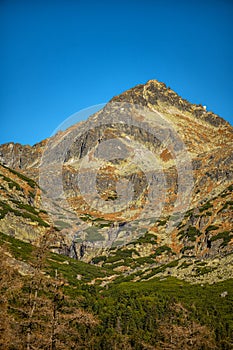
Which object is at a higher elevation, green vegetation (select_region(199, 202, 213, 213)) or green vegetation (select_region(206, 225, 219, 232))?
green vegetation (select_region(199, 202, 213, 213))

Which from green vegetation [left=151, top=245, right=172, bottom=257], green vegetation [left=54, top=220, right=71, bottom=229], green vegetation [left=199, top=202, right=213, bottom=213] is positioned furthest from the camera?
green vegetation [left=54, top=220, right=71, bottom=229]

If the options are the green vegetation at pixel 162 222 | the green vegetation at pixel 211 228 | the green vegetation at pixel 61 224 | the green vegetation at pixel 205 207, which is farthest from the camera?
the green vegetation at pixel 162 222

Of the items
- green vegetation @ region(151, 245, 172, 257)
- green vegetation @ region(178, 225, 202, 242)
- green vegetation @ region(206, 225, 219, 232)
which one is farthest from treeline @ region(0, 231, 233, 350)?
green vegetation @ region(178, 225, 202, 242)

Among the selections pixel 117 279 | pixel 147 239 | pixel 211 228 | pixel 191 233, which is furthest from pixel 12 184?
pixel 211 228

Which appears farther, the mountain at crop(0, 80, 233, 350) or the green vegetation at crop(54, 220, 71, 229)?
the green vegetation at crop(54, 220, 71, 229)

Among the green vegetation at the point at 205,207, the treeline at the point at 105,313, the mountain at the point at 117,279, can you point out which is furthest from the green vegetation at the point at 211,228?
the treeline at the point at 105,313

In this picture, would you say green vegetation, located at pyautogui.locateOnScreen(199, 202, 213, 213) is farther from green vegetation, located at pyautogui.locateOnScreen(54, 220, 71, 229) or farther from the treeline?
green vegetation, located at pyautogui.locateOnScreen(54, 220, 71, 229)

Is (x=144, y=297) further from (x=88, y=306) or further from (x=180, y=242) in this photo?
(x=180, y=242)

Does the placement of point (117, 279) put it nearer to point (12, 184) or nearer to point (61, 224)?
point (61, 224)

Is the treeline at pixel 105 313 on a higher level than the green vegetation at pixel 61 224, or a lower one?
lower

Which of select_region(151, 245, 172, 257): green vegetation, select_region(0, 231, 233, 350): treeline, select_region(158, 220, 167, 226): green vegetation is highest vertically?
select_region(158, 220, 167, 226): green vegetation

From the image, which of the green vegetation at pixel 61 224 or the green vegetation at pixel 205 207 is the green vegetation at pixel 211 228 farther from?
the green vegetation at pixel 61 224

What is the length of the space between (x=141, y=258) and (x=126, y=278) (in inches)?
1230

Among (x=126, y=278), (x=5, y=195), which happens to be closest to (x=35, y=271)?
(x=126, y=278)
